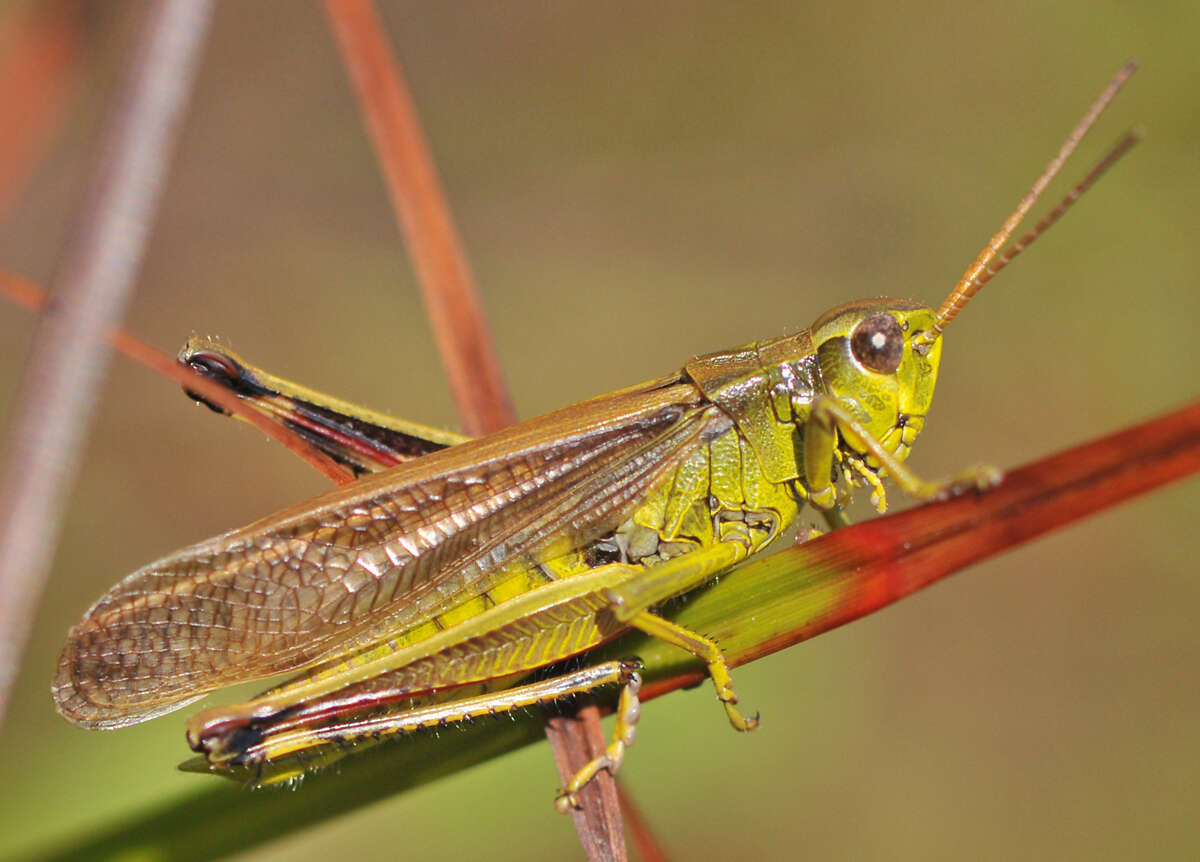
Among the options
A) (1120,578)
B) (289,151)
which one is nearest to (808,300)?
(1120,578)

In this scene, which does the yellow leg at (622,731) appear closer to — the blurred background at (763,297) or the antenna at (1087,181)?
the blurred background at (763,297)

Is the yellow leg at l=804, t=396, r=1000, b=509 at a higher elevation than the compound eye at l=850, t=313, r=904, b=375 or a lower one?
lower

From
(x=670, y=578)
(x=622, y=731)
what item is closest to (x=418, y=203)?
(x=670, y=578)

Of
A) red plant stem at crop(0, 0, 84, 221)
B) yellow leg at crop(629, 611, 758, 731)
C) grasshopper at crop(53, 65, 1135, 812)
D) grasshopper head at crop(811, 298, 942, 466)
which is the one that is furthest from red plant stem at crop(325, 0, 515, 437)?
grasshopper head at crop(811, 298, 942, 466)

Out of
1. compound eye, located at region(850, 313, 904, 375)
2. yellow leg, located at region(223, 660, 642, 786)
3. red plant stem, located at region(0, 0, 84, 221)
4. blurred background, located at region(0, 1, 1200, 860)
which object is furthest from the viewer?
blurred background, located at region(0, 1, 1200, 860)

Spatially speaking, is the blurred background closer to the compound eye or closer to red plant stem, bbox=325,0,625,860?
red plant stem, bbox=325,0,625,860

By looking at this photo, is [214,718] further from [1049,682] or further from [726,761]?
[1049,682]

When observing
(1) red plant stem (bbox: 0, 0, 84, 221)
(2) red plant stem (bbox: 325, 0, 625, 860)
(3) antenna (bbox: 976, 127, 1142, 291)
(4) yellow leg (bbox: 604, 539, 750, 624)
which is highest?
(1) red plant stem (bbox: 0, 0, 84, 221)

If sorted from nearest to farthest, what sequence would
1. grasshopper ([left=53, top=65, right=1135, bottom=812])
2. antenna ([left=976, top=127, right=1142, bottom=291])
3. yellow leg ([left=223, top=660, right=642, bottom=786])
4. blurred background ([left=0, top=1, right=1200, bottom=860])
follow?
antenna ([left=976, top=127, right=1142, bottom=291])
yellow leg ([left=223, top=660, right=642, bottom=786])
grasshopper ([left=53, top=65, right=1135, bottom=812])
blurred background ([left=0, top=1, right=1200, bottom=860])

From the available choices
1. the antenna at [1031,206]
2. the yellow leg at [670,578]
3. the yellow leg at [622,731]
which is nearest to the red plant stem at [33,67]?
the yellow leg at [670,578]
